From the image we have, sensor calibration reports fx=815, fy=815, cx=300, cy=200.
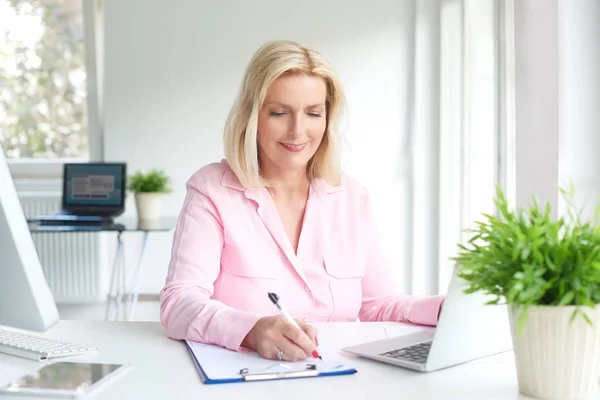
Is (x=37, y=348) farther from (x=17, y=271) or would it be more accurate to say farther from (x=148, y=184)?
(x=148, y=184)

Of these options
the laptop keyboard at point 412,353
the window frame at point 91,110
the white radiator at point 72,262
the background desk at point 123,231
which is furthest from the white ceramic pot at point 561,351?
the window frame at point 91,110

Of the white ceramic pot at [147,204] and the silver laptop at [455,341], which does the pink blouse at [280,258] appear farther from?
the white ceramic pot at [147,204]

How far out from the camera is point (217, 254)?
1.82 meters

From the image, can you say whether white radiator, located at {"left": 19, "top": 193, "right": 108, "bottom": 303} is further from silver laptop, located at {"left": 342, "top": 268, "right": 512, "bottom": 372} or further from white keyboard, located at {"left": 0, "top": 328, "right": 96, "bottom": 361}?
silver laptop, located at {"left": 342, "top": 268, "right": 512, "bottom": 372}

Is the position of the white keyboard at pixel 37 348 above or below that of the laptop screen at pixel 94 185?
below

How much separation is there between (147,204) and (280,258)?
9.89 feet

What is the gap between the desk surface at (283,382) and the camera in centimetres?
118

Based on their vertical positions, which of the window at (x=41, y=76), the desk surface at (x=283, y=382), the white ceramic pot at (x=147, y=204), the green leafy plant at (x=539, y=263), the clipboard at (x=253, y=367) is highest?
the window at (x=41, y=76)

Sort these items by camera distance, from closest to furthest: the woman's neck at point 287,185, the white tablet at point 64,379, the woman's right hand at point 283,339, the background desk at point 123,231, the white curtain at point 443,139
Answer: the white tablet at point 64,379, the woman's right hand at point 283,339, the woman's neck at point 287,185, the background desk at point 123,231, the white curtain at point 443,139

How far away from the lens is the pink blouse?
177 cm

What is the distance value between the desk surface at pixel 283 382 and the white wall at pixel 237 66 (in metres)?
4.10

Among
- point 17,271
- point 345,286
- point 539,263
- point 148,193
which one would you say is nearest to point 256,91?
point 345,286

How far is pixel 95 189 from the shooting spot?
190 inches

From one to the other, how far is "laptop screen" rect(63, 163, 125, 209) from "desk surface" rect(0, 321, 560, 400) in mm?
3316
